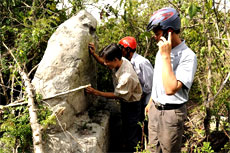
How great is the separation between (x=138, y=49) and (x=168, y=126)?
2.99 meters

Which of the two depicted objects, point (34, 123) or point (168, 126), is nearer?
point (168, 126)

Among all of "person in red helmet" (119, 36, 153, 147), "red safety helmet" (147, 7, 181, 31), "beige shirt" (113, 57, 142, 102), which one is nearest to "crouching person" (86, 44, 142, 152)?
A: "beige shirt" (113, 57, 142, 102)

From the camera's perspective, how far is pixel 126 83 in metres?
3.25

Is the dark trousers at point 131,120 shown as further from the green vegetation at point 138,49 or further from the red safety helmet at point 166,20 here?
the red safety helmet at point 166,20

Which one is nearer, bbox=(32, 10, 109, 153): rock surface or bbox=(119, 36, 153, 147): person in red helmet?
bbox=(32, 10, 109, 153): rock surface

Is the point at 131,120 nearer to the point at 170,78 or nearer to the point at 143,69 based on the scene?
the point at 143,69

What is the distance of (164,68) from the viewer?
2.02m

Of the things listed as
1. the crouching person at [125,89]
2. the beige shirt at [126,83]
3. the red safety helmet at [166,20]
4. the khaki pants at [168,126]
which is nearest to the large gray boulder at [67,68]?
the crouching person at [125,89]

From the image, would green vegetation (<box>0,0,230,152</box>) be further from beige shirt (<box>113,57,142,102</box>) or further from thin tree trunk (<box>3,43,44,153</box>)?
beige shirt (<box>113,57,142,102</box>)

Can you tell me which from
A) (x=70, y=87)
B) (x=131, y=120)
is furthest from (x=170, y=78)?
(x=131, y=120)

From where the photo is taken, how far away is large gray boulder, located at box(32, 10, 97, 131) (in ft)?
9.53

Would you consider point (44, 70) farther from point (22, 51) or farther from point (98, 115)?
point (98, 115)

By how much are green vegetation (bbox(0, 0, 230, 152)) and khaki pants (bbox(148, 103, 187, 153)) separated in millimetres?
404

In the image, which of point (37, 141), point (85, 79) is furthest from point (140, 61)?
point (37, 141)
